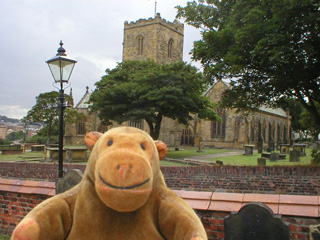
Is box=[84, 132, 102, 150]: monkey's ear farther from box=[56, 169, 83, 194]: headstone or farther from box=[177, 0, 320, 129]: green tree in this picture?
box=[177, 0, 320, 129]: green tree

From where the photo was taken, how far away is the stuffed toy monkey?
197 cm

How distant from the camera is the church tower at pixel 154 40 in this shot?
4297 cm

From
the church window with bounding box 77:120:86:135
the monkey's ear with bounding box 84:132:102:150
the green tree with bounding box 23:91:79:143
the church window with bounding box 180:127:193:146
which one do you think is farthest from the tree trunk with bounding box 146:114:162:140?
the church window with bounding box 77:120:86:135

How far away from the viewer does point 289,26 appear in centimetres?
1008

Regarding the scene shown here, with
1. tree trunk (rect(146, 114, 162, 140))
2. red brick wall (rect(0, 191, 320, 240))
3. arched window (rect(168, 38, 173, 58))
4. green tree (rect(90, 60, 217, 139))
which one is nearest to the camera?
red brick wall (rect(0, 191, 320, 240))

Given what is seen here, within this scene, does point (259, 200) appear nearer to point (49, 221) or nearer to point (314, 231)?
point (314, 231)

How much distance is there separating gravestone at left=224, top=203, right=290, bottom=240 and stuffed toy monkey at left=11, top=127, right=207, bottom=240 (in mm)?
1501

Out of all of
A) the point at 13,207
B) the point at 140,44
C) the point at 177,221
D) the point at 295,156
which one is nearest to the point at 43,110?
the point at 140,44

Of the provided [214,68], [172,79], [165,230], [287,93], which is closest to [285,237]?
[165,230]

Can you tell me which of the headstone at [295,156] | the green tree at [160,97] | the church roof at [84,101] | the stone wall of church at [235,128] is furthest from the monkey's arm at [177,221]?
the church roof at [84,101]

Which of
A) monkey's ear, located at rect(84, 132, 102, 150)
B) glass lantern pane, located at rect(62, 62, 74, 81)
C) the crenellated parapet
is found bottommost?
monkey's ear, located at rect(84, 132, 102, 150)

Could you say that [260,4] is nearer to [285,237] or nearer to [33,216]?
[285,237]

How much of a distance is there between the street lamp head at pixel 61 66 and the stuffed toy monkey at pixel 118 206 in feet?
17.2

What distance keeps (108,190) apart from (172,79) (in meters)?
21.9
